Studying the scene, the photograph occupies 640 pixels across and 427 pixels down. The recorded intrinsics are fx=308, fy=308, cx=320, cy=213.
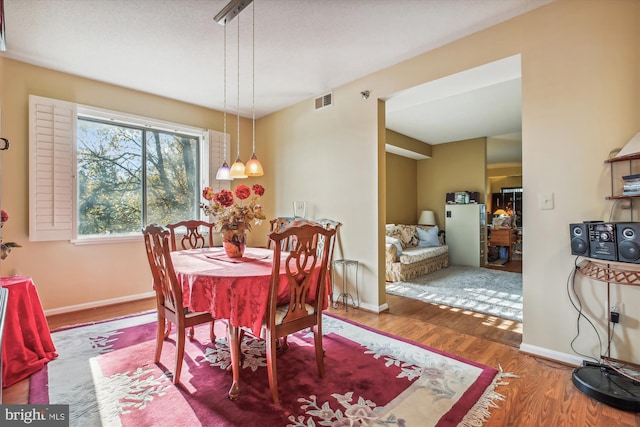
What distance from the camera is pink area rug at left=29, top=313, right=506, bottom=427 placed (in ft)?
5.49

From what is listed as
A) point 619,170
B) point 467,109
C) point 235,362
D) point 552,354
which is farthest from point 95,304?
point 467,109

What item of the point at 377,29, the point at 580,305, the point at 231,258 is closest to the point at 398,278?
the point at 580,305

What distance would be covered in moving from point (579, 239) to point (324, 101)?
2.92 m

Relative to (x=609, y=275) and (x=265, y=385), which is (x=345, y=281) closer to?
(x=265, y=385)

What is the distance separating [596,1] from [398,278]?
3.63m

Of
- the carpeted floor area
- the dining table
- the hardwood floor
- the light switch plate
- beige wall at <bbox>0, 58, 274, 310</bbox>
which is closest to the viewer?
the hardwood floor

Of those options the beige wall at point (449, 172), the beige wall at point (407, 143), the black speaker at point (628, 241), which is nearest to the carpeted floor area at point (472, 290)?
the black speaker at point (628, 241)

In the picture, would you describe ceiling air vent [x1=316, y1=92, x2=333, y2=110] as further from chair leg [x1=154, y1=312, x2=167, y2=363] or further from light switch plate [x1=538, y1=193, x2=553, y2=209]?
chair leg [x1=154, y1=312, x2=167, y2=363]

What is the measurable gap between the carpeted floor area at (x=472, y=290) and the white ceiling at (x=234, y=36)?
8.47 feet

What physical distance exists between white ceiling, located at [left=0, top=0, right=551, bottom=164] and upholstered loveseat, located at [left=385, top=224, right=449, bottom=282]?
2631 mm

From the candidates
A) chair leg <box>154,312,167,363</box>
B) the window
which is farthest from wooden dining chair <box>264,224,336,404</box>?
the window

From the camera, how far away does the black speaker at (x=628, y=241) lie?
1729 millimetres

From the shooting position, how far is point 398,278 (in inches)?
185

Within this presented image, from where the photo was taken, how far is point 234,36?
265cm
